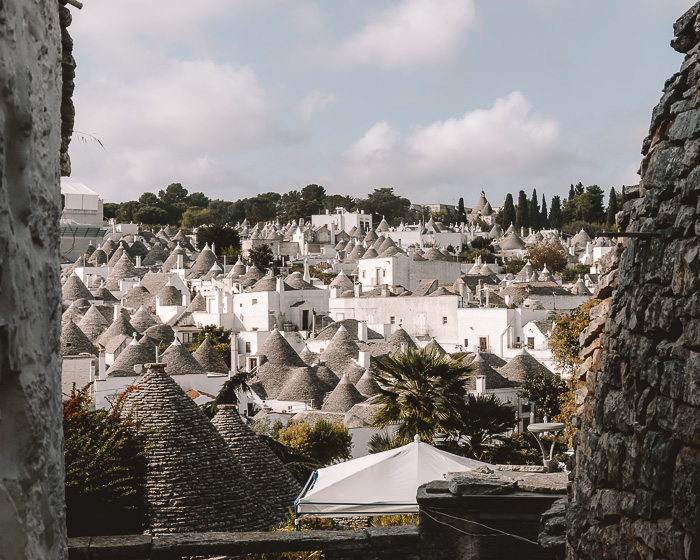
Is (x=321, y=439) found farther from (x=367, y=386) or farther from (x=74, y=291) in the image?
(x=74, y=291)

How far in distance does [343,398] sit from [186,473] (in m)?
23.6

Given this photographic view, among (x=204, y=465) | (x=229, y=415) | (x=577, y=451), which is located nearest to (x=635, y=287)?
(x=577, y=451)

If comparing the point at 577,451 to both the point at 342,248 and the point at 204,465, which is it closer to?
the point at 204,465

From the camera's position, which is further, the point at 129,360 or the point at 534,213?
the point at 534,213

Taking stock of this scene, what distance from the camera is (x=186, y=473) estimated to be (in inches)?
465

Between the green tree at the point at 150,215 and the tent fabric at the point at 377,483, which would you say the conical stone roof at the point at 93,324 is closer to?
the tent fabric at the point at 377,483

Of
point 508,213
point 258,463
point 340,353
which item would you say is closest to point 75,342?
point 340,353

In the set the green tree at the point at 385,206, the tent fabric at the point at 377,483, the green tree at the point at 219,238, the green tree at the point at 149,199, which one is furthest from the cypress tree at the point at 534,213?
the tent fabric at the point at 377,483

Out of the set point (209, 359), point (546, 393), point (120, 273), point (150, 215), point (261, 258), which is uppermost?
point (150, 215)

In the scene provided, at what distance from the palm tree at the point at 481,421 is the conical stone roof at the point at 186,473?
853 centimetres

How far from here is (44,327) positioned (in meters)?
2.14

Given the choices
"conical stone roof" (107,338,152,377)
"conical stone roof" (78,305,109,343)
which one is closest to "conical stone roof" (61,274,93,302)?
"conical stone roof" (78,305,109,343)

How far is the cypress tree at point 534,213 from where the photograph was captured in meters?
118

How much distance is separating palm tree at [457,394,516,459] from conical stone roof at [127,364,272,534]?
8.53 metres
